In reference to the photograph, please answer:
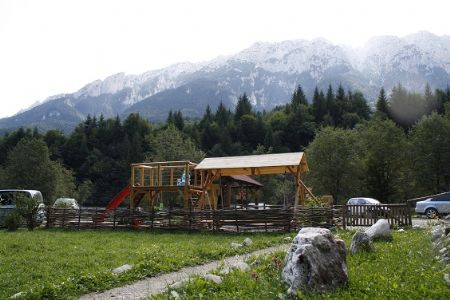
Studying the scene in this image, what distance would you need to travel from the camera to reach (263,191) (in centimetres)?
5947

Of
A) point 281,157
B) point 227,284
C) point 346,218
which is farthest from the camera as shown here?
point 281,157

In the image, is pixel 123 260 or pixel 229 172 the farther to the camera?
pixel 229 172

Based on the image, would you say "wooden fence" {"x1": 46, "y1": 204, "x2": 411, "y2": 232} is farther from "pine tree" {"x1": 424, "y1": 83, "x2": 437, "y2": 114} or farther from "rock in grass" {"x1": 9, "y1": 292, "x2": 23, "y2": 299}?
"pine tree" {"x1": 424, "y1": 83, "x2": 437, "y2": 114}

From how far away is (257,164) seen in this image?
25.2 metres

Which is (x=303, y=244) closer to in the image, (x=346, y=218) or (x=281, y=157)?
(x=346, y=218)

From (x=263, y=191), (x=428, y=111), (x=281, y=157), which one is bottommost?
(x=263, y=191)

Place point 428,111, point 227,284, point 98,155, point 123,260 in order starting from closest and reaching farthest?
point 227,284
point 123,260
point 428,111
point 98,155

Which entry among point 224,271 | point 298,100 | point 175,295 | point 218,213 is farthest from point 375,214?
point 298,100

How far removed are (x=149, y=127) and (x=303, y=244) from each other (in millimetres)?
93295

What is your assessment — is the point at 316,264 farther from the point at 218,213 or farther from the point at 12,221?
the point at 12,221

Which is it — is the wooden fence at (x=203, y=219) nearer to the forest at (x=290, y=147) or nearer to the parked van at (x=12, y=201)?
the parked van at (x=12, y=201)

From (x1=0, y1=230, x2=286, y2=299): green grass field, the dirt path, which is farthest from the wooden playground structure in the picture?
the dirt path

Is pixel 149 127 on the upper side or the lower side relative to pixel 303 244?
upper

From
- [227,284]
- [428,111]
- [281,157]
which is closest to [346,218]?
[281,157]
